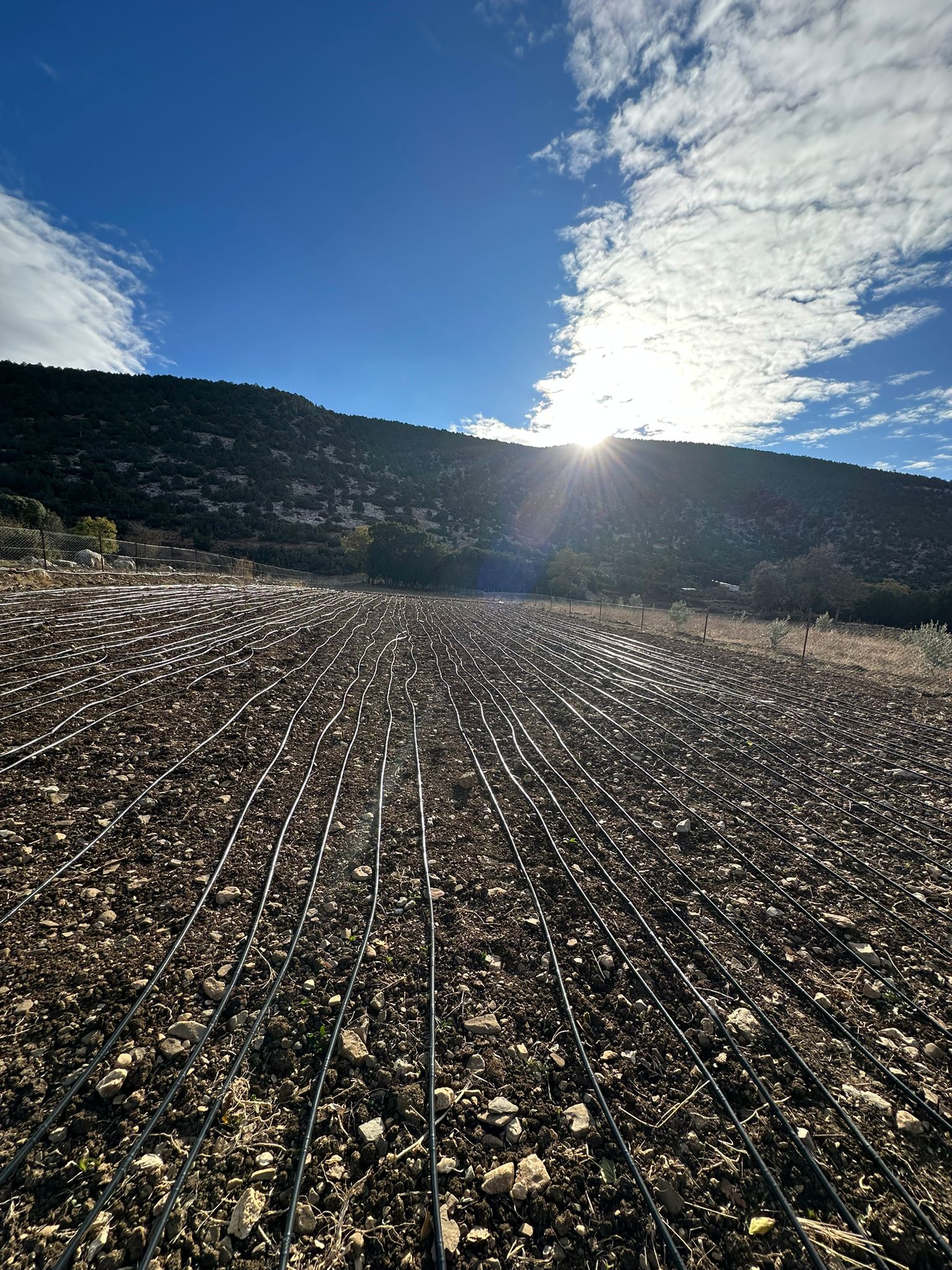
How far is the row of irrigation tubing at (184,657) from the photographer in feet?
20.4

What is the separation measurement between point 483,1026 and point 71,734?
536 centimetres

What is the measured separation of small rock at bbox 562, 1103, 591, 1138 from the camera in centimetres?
245

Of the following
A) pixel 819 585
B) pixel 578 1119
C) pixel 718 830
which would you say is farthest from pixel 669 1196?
pixel 819 585

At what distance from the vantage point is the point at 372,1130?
2381 mm

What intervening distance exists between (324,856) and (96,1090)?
2110mm

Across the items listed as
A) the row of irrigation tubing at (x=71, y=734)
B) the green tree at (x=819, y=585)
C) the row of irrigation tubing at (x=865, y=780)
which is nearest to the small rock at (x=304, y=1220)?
the row of irrigation tubing at (x=71, y=734)

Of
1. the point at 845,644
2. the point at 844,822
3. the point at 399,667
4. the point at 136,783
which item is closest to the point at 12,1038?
the point at 136,783

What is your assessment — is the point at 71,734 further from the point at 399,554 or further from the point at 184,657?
the point at 399,554

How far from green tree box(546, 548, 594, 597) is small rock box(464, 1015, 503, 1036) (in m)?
43.5

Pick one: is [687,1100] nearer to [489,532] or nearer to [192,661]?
[192,661]

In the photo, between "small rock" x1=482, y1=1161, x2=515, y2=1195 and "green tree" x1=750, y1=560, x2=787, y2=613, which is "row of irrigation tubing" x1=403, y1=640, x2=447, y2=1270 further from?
"green tree" x1=750, y1=560, x2=787, y2=613

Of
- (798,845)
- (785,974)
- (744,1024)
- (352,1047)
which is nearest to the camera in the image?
(352,1047)

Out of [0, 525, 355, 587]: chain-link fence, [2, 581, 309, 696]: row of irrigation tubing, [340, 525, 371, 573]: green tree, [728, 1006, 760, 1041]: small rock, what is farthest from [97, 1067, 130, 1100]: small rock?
[340, 525, 371, 573]: green tree

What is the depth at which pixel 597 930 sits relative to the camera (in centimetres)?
382
